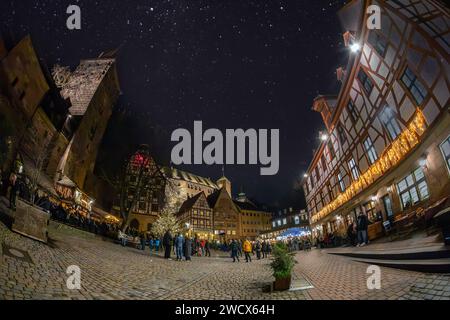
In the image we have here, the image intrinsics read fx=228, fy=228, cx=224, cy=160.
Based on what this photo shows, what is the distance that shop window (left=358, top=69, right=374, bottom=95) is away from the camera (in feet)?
47.2

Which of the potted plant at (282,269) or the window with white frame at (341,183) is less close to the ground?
the window with white frame at (341,183)

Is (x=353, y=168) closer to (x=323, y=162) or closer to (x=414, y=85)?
(x=323, y=162)

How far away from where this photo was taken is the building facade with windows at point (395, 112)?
952 cm

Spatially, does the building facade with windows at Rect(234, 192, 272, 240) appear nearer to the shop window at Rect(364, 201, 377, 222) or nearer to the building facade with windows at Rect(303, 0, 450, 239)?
the building facade with windows at Rect(303, 0, 450, 239)

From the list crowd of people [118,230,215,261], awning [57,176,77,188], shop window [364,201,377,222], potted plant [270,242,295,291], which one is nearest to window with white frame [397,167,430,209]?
shop window [364,201,377,222]

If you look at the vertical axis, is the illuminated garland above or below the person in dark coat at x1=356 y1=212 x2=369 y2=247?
above

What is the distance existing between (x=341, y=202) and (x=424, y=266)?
685 inches

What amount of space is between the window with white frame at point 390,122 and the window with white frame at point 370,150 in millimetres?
2035

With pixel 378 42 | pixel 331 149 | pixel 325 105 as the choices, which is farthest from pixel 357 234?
pixel 325 105

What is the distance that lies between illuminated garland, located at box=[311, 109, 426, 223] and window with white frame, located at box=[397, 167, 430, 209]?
1.03 metres

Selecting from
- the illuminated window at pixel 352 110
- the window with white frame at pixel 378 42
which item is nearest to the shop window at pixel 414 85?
the window with white frame at pixel 378 42

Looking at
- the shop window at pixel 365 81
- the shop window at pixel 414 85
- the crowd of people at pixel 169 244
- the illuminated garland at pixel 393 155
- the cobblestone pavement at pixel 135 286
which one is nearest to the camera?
the cobblestone pavement at pixel 135 286

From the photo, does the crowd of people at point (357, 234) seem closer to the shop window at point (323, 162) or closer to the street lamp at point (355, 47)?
the shop window at point (323, 162)
